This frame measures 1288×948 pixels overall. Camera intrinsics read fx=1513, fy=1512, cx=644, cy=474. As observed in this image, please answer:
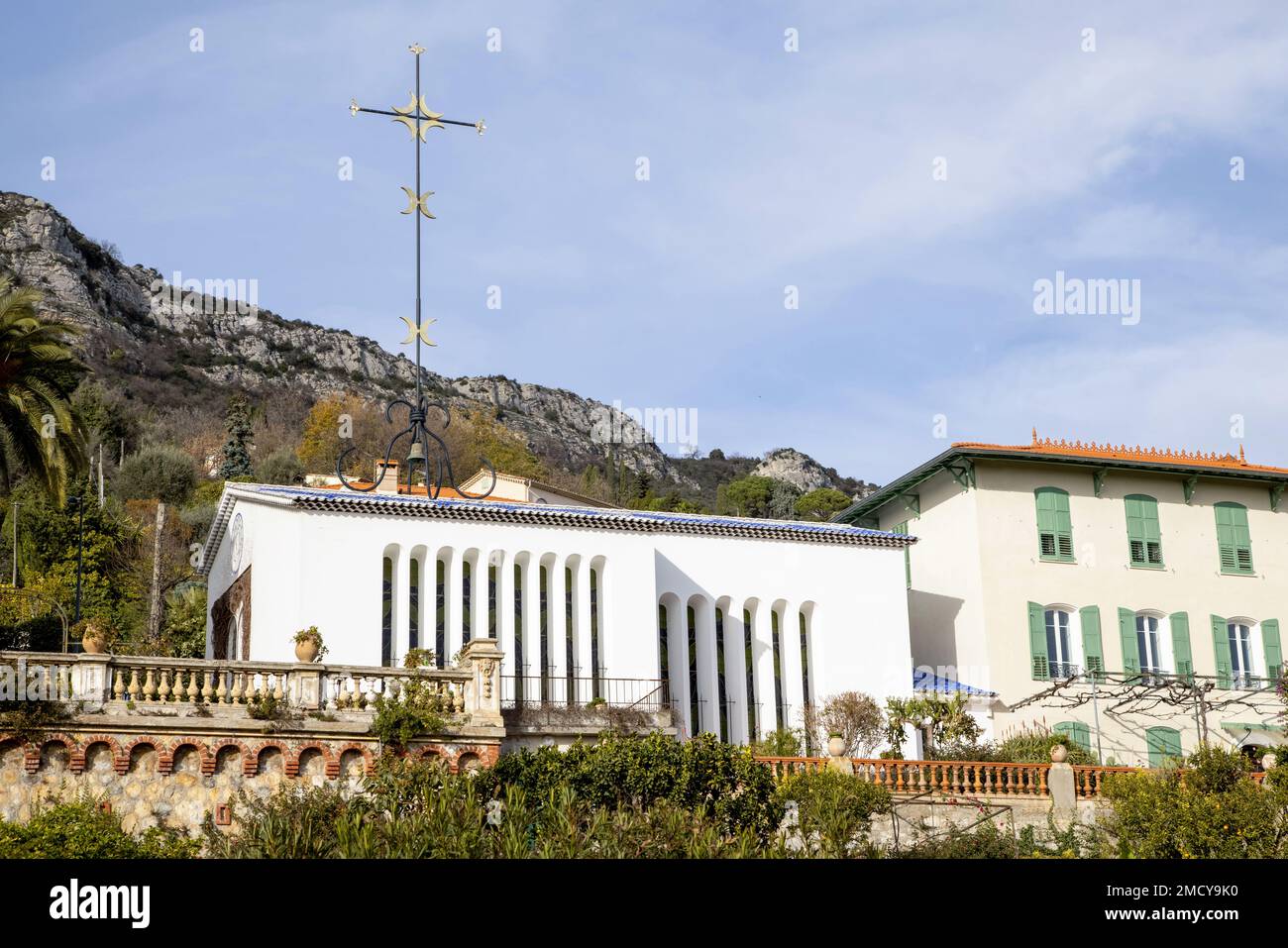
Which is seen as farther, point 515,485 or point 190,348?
point 190,348

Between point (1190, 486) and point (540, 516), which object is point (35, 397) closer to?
point (540, 516)

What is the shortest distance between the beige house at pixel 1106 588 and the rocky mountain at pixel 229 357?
67642mm

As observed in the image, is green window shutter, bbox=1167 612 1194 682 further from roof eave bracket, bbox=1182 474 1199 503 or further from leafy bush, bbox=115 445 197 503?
leafy bush, bbox=115 445 197 503

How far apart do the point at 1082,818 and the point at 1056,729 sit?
360 inches

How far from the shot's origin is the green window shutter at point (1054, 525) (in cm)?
3916

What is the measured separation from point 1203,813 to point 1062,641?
46.9 ft

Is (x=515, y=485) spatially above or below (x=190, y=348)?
below

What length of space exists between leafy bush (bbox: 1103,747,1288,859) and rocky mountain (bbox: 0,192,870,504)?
8035 centimetres

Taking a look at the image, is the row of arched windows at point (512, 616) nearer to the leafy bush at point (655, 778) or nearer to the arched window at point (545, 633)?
the arched window at point (545, 633)

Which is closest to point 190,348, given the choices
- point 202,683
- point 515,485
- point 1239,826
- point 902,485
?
point 515,485

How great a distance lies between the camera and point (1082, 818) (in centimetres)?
2806
